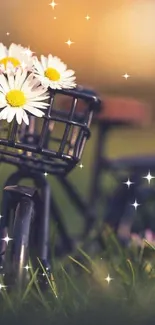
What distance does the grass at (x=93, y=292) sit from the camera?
1.56 meters

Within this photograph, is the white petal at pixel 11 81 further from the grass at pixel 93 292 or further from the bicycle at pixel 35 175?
the grass at pixel 93 292

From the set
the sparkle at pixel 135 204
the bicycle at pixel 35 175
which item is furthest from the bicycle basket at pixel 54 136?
the sparkle at pixel 135 204

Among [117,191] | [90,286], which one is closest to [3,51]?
[117,191]

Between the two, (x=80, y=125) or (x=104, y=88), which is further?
(x=104, y=88)

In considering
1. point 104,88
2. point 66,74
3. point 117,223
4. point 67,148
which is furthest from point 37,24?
point 117,223

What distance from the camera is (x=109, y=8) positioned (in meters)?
1.62

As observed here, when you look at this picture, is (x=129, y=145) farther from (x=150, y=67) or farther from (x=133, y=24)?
(x=133, y=24)

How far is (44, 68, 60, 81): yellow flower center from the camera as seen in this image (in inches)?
61.2

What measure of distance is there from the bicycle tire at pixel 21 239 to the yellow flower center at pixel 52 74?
374 millimetres

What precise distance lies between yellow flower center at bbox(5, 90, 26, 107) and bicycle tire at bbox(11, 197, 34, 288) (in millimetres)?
300

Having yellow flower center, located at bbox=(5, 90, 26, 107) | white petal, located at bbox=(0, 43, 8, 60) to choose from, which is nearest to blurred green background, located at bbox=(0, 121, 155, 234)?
yellow flower center, located at bbox=(5, 90, 26, 107)

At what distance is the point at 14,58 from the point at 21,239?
553 mm

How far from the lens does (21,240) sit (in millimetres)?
1565

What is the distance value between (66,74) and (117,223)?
0.49 metres
